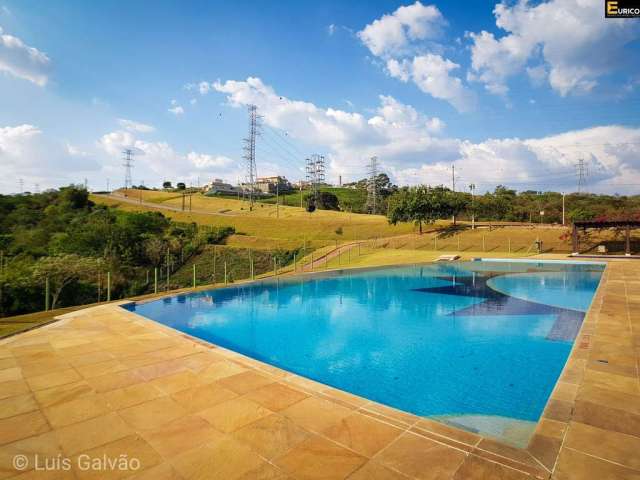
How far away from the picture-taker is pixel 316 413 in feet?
14.1

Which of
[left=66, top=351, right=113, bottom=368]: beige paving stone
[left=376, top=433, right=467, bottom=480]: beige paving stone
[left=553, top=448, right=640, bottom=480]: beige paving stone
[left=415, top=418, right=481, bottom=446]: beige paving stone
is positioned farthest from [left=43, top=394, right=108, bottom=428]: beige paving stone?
[left=553, top=448, right=640, bottom=480]: beige paving stone

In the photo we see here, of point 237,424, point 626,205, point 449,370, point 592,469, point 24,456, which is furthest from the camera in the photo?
point 626,205

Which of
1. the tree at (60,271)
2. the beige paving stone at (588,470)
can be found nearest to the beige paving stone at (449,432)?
the beige paving stone at (588,470)

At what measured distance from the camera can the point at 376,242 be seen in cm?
3750

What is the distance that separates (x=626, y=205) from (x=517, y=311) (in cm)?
6639

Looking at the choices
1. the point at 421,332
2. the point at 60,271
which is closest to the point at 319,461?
the point at 421,332

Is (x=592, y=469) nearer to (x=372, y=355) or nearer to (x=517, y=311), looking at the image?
(x=372, y=355)

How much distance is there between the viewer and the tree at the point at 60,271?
808 inches

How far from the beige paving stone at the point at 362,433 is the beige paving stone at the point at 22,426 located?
323 cm

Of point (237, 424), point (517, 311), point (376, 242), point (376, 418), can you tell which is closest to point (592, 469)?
point (376, 418)

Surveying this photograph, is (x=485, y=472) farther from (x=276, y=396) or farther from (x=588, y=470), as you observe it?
(x=276, y=396)

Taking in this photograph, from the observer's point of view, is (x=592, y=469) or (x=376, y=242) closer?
(x=592, y=469)

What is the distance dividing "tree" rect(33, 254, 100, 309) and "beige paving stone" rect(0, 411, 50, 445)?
18976 millimetres

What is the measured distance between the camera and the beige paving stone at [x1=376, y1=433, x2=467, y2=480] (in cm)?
312
